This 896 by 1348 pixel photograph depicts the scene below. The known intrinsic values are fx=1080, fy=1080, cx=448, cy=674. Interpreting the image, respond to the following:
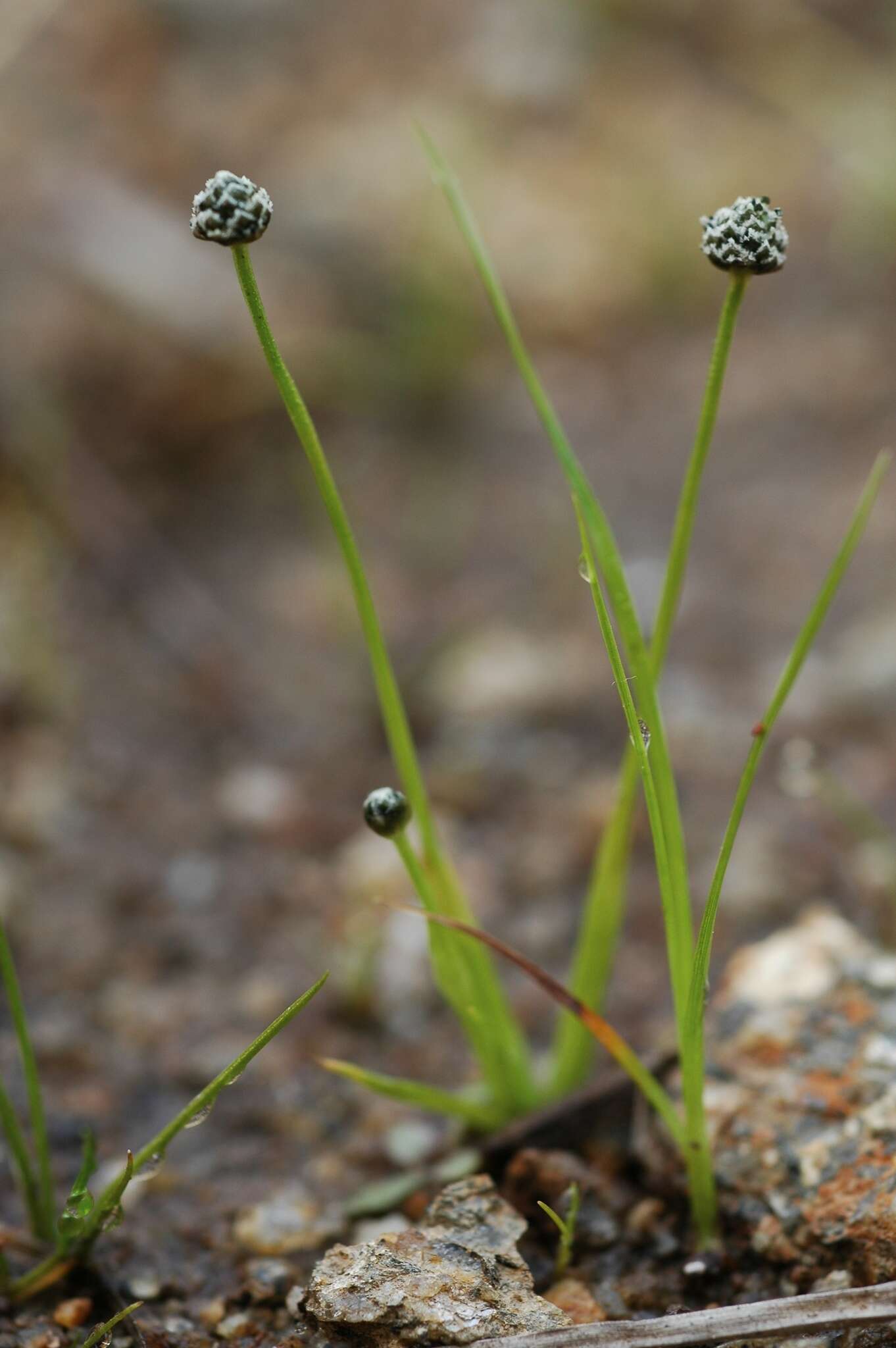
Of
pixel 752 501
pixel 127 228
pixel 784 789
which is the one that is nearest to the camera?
pixel 784 789

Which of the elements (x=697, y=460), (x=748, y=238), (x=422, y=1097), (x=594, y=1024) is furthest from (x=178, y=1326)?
(x=748, y=238)

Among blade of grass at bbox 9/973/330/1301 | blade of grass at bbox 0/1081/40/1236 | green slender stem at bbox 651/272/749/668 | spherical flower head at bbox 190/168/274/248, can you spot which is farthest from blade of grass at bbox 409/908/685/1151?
spherical flower head at bbox 190/168/274/248

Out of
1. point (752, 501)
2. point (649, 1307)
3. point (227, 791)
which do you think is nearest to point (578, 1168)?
point (649, 1307)

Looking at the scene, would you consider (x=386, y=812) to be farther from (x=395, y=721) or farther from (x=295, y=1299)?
(x=295, y=1299)

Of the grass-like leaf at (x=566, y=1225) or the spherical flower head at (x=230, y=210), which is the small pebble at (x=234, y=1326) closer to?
the grass-like leaf at (x=566, y=1225)

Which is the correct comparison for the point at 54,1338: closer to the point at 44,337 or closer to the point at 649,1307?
the point at 649,1307

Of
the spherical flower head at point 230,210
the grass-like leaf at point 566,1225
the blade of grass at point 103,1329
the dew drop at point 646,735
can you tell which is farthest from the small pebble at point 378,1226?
the spherical flower head at point 230,210
